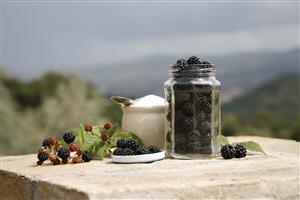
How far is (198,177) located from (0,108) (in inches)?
215

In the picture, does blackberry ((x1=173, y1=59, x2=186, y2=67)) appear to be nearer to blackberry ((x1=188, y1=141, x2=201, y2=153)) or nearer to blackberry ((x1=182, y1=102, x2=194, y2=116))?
blackberry ((x1=182, y1=102, x2=194, y2=116))

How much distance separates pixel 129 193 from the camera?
1.54 m

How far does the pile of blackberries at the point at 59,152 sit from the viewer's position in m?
2.02

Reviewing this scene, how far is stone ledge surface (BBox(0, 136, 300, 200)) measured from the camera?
158cm

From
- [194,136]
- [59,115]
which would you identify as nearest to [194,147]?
[194,136]

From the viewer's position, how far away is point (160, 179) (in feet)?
5.54

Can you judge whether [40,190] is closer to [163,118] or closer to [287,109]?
[163,118]

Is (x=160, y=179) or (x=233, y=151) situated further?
(x=233, y=151)

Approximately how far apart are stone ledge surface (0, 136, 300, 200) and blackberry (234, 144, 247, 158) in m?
0.02

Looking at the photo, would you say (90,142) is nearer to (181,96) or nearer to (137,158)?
(137,158)

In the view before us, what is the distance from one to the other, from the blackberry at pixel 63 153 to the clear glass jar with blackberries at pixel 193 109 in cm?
38

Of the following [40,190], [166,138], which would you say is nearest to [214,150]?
[166,138]

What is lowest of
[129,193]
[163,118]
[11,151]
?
[11,151]

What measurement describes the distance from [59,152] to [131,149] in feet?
0.84
